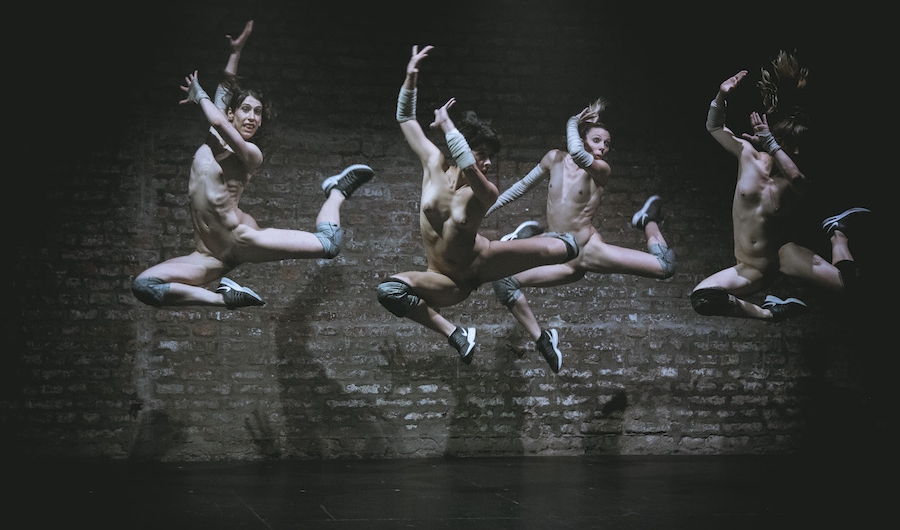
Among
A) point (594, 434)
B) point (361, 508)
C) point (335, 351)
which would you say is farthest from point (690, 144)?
point (361, 508)

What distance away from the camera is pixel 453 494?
542 cm

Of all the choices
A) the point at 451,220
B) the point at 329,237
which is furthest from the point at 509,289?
the point at 329,237

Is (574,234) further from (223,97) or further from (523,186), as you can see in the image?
(223,97)

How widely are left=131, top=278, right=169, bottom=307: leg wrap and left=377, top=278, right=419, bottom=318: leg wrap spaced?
1.24m

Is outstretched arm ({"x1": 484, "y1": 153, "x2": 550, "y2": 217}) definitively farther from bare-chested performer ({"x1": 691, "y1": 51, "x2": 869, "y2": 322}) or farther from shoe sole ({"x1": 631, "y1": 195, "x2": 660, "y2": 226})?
bare-chested performer ({"x1": 691, "y1": 51, "x2": 869, "y2": 322})

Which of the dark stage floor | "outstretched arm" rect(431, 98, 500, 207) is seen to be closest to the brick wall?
the dark stage floor

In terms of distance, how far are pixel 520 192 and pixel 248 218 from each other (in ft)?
5.66

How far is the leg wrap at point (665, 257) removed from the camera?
21.0ft

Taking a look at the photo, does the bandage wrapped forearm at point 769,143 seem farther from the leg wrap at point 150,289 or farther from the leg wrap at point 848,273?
the leg wrap at point 150,289

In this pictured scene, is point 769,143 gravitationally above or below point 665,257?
above

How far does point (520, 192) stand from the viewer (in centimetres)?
636

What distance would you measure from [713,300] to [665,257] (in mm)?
418

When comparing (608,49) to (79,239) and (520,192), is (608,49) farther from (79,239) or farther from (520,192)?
(79,239)

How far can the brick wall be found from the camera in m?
6.56
